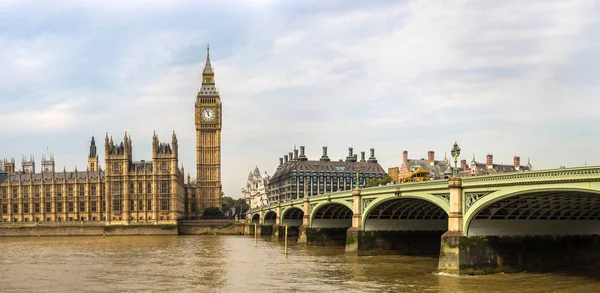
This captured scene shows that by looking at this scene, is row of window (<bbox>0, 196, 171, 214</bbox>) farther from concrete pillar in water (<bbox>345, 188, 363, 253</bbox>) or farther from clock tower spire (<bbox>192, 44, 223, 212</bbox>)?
concrete pillar in water (<bbox>345, 188, 363, 253</bbox>)

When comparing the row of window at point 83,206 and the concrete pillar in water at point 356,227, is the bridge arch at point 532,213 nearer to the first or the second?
the concrete pillar in water at point 356,227

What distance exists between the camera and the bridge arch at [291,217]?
350 feet

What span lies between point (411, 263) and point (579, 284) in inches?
626

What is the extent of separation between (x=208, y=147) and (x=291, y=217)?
5720cm

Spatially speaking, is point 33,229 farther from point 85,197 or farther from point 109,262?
point 109,262

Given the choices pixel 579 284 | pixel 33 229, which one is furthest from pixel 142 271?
pixel 33 229

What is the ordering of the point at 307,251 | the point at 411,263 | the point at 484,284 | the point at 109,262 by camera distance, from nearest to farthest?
1. the point at 484,284
2. the point at 411,263
3. the point at 109,262
4. the point at 307,251

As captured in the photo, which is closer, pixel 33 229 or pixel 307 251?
pixel 307 251

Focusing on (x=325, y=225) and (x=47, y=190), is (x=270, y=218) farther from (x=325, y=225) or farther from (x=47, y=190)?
(x=325, y=225)

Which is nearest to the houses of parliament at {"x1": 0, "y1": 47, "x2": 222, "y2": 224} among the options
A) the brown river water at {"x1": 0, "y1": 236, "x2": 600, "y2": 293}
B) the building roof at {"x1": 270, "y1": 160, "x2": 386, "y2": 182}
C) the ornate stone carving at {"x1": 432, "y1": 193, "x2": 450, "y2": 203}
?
the building roof at {"x1": 270, "y1": 160, "x2": 386, "y2": 182}

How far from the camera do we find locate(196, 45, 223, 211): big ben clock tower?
Result: 16088cm

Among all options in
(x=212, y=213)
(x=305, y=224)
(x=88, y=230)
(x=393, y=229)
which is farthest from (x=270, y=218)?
(x=393, y=229)

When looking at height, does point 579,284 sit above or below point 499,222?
below

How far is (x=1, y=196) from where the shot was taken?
466 ft
